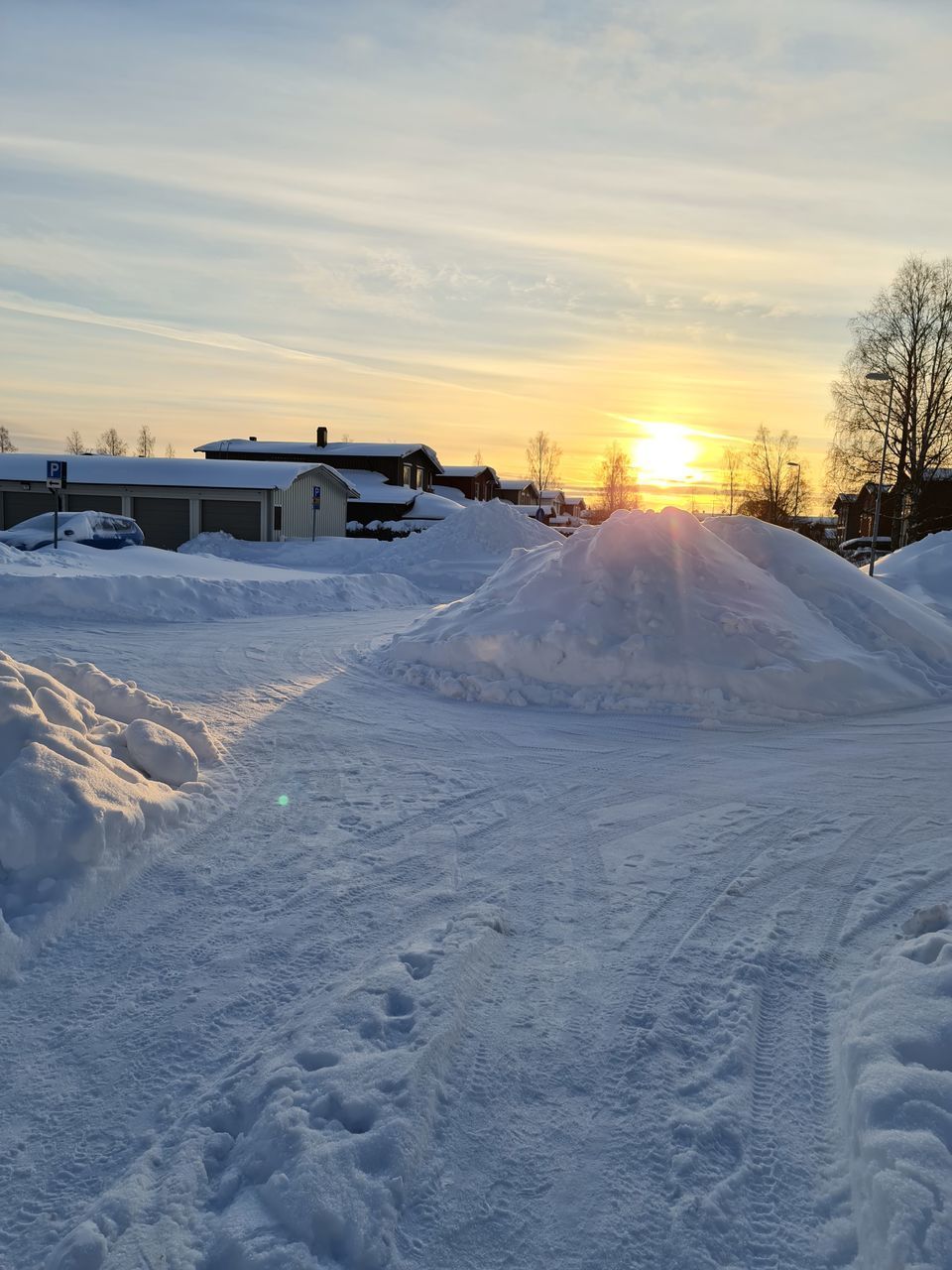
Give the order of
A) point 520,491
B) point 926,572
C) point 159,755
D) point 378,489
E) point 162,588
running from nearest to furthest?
point 159,755 → point 162,588 → point 926,572 → point 378,489 → point 520,491

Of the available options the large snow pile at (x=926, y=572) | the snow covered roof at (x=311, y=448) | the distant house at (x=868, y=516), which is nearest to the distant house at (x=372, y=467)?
the snow covered roof at (x=311, y=448)

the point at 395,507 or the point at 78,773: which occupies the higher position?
the point at 395,507

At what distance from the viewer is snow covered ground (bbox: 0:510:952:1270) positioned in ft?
8.83

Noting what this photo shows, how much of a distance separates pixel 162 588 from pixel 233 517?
20306 mm

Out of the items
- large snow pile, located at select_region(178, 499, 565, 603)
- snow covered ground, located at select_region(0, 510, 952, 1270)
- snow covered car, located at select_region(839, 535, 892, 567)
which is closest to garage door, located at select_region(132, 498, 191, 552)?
large snow pile, located at select_region(178, 499, 565, 603)

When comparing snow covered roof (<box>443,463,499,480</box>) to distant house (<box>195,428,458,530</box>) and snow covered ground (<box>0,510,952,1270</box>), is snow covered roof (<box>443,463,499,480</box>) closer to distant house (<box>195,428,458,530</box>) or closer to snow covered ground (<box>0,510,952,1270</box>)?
distant house (<box>195,428,458,530</box>)

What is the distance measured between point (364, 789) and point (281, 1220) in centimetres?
415

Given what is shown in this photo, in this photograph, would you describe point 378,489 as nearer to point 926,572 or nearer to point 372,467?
point 372,467

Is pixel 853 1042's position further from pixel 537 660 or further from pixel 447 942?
pixel 537 660

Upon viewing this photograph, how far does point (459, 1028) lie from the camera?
A: 3.65 meters

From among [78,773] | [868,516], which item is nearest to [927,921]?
[78,773]

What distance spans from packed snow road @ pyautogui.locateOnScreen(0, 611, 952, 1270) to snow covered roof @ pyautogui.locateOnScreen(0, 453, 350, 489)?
3097 centimetres

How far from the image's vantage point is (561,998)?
392 centimetres

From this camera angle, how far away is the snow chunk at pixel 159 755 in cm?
636
